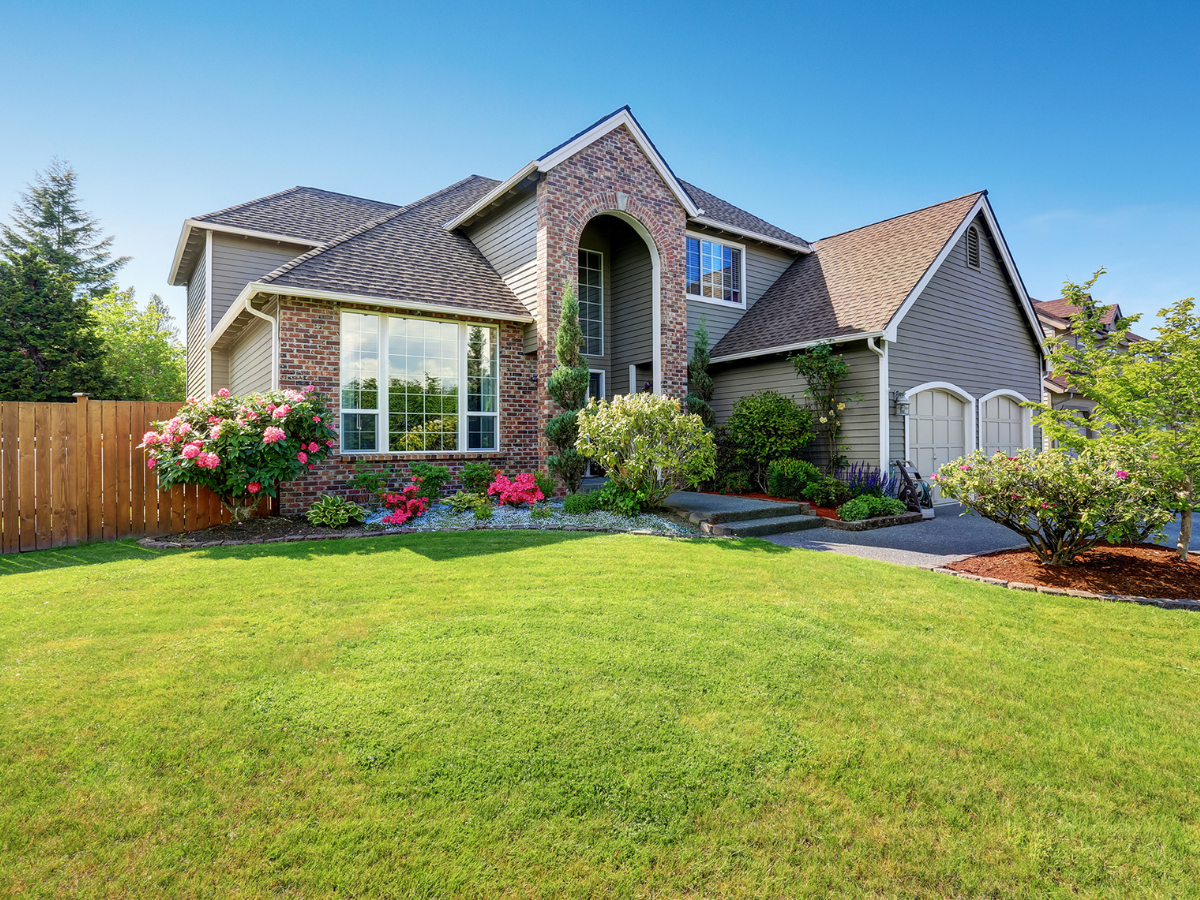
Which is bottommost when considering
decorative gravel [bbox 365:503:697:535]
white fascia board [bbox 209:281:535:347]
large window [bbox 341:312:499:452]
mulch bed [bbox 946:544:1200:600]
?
mulch bed [bbox 946:544:1200:600]

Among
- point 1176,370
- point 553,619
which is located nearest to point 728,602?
point 553,619

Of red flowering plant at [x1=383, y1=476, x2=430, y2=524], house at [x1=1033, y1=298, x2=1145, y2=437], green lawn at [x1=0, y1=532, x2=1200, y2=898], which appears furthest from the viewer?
house at [x1=1033, y1=298, x2=1145, y2=437]

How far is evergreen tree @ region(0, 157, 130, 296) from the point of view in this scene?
82.5 ft

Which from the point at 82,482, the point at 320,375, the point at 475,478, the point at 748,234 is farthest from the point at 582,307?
the point at 82,482

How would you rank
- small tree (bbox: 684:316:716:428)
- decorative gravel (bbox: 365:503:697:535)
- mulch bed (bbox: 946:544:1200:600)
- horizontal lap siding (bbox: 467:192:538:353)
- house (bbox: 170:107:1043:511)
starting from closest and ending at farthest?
mulch bed (bbox: 946:544:1200:600) < decorative gravel (bbox: 365:503:697:535) < house (bbox: 170:107:1043:511) < horizontal lap siding (bbox: 467:192:538:353) < small tree (bbox: 684:316:716:428)

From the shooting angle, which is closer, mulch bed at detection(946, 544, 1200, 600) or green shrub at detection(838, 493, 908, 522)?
mulch bed at detection(946, 544, 1200, 600)

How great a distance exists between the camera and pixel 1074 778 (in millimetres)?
2561

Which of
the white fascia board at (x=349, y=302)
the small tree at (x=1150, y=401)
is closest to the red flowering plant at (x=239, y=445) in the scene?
the white fascia board at (x=349, y=302)

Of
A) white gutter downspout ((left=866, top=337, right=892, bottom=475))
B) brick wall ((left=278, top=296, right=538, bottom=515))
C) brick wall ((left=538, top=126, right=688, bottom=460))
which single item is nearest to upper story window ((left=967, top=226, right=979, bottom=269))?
white gutter downspout ((left=866, top=337, right=892, bottom=475))

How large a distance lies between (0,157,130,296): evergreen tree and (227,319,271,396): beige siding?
1943cm

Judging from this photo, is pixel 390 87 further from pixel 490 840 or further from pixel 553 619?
pixel 490 840

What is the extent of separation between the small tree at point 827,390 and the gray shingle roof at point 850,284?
0.46 metres

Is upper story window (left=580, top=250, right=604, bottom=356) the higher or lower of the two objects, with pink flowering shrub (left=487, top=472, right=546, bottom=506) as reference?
higher

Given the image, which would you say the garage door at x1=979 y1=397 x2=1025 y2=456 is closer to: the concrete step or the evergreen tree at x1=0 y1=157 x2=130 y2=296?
the concrete step
